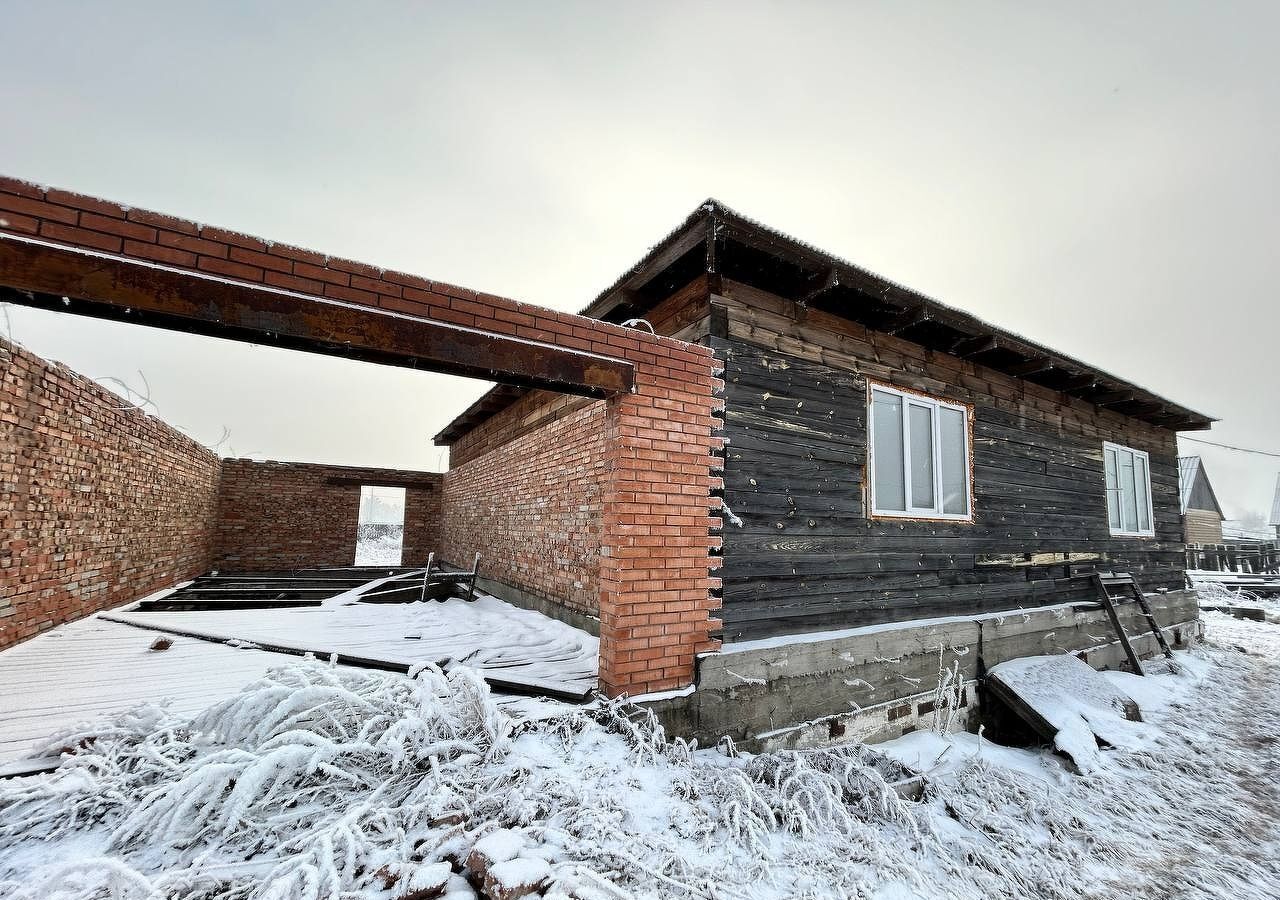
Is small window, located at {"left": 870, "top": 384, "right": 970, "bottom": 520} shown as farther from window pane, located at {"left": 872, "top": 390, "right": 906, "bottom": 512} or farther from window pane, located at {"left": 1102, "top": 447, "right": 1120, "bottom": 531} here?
window pane, located at {"left": 1102, "top": 447, "right": 1120, "bottom": 531}

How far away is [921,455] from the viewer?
602cm

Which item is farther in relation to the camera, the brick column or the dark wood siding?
the dark wood siding

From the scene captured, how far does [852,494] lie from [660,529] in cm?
252

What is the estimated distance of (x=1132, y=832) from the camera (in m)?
3.87

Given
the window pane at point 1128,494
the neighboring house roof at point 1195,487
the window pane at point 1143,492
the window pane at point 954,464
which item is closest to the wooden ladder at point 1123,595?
the window pane at point 1128,494

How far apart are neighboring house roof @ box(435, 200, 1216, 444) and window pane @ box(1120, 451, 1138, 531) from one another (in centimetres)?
278

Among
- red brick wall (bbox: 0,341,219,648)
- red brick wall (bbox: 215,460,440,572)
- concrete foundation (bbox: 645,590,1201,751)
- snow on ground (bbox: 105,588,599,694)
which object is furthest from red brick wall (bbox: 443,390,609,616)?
red brick wall (bbox: 0,341,219,648)

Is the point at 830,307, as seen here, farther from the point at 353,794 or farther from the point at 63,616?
the point at 63,616

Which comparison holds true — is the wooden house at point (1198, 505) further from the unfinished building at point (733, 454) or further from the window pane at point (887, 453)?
the window pane at point (887, 453)

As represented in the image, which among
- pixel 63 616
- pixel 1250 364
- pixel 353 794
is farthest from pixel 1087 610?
pixel 1250 364

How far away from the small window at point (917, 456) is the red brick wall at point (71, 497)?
812 cm

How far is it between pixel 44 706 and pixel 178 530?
743cm

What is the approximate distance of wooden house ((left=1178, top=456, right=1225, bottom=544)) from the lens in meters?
29.1

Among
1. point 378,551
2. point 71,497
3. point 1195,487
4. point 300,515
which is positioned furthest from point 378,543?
point 1195,487
